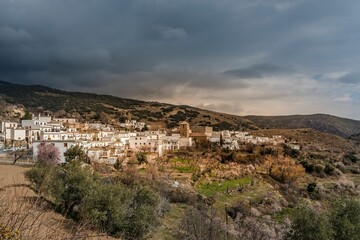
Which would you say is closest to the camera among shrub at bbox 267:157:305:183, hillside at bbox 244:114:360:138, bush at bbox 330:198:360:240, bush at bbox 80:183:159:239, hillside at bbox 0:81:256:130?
bush at bbox 330:198:360:240

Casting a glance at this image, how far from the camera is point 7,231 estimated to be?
4.14 m

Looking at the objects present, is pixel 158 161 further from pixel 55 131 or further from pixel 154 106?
pixel 154 106

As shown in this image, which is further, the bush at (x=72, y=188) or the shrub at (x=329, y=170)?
the shrub at (x=329, y=170)

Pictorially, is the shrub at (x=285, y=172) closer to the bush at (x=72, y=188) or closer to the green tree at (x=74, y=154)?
the green tree at (x=74, y=154)

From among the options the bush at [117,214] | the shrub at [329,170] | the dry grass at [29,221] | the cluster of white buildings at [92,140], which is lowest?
the shrub at [329,170]

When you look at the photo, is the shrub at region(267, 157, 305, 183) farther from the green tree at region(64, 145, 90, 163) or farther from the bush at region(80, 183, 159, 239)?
the bush at region(80, 183, 159, 239)

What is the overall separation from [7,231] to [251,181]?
39.5 m

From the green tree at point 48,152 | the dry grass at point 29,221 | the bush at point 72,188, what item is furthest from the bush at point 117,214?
the green tree at point 48,152

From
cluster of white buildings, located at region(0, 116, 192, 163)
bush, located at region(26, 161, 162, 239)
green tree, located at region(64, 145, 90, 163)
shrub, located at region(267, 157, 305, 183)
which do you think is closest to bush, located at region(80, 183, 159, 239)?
bush, located at region(26, 161, 162, 239)

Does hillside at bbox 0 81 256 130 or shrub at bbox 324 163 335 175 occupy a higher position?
hillside at bbox 0 81 256 130

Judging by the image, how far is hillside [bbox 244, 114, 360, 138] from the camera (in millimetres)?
175000

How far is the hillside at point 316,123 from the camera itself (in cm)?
17500

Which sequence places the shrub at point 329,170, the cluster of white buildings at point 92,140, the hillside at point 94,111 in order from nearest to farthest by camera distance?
the cluster of white buildings at point 92,140 → the shrub at point 329,170 → the hillside at point 94,111

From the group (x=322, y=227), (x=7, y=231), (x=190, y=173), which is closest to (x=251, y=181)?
(x=190, y=173)
